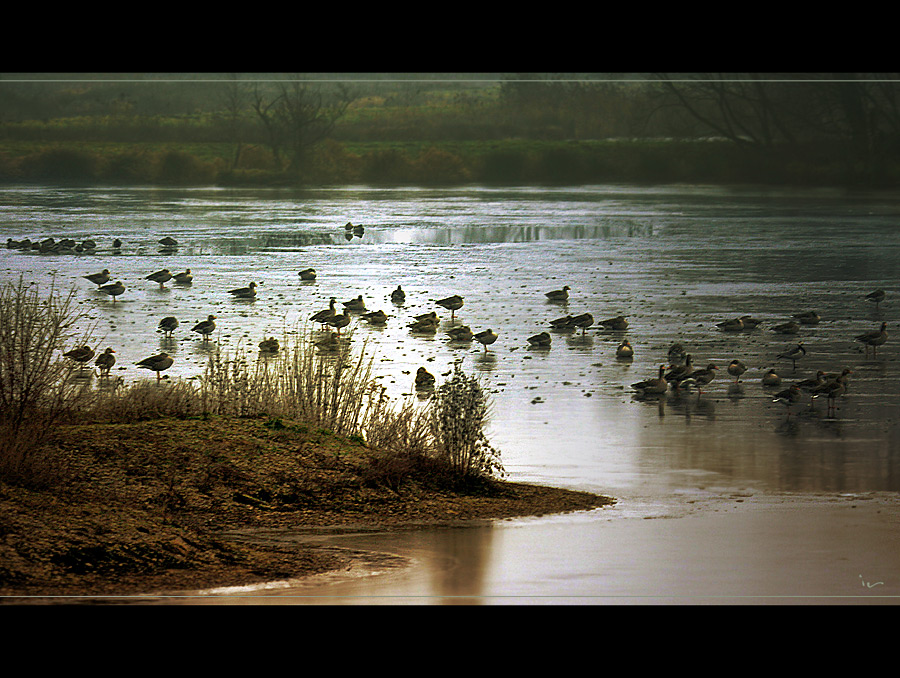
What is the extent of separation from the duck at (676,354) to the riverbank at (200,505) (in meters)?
2.35

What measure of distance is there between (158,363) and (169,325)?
0.41 m

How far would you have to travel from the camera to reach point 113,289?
35.8 ft

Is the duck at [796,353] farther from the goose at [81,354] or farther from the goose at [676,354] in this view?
the goose at [81,354]

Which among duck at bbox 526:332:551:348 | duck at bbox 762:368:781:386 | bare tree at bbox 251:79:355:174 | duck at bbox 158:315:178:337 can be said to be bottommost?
duck at bbox 762:368:781:386

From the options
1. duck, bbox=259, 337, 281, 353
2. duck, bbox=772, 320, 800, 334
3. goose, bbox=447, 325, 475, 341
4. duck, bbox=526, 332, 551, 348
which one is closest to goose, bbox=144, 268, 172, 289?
duck, bbox=259, 337, 281, 353

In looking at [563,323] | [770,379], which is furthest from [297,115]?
[770,379]

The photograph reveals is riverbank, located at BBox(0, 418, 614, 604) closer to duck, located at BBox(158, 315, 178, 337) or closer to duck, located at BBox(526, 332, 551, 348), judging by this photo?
duck, located at BBox(158, 315, 178, 337)

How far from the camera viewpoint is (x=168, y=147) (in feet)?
36.9

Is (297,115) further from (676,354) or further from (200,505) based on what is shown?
(676,354)

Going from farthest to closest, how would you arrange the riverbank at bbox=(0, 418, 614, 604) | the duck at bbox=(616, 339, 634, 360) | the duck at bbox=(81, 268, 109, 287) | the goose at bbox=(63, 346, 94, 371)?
the duck at bbox=(616, 339, 634, 360) → the duck at bbox=(81, 268, 109, 287) → the goose at bbox=(63, 346, 94, 371) → the riverbank at bbox=(0, 418, 614, 604)

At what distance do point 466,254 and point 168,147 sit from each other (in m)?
2.93

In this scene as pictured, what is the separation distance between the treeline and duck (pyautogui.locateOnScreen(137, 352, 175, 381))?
170 centimetres

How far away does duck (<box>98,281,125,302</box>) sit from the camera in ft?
35.7
